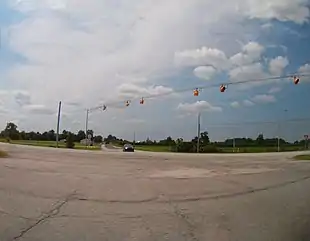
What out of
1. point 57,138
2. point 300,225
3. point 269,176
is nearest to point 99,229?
point 300,225

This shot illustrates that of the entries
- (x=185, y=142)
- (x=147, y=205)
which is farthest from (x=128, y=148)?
(x=147, y=205)

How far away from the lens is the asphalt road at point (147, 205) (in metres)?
7.07

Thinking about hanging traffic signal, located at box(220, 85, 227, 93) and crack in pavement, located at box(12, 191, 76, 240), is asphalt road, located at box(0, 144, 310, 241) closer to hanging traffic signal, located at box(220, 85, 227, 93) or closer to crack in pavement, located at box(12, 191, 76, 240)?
crack in pavement, located at box(12, 191, 76, 240)

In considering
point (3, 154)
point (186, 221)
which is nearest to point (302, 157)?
point (186, 221)

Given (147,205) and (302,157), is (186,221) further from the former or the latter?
(302,157)

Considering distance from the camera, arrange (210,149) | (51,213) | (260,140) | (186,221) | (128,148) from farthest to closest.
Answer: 1. (128,148)
2. (210,149)
3. (260,140)
4. (51,213)
5. (186,221)

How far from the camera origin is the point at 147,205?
375 inches

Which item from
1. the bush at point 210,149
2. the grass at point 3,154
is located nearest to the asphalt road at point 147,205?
the grass at point 3,154

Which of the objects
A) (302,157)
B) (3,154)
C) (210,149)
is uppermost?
(210,149)

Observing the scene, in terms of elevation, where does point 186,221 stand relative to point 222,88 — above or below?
below

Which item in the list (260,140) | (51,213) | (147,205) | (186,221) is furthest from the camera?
(260,140)

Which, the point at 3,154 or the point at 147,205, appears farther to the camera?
the point at 3,154

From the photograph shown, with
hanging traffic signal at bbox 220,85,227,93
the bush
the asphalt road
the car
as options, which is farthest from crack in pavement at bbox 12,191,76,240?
the car

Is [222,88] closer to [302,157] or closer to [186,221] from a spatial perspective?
[302,157]
